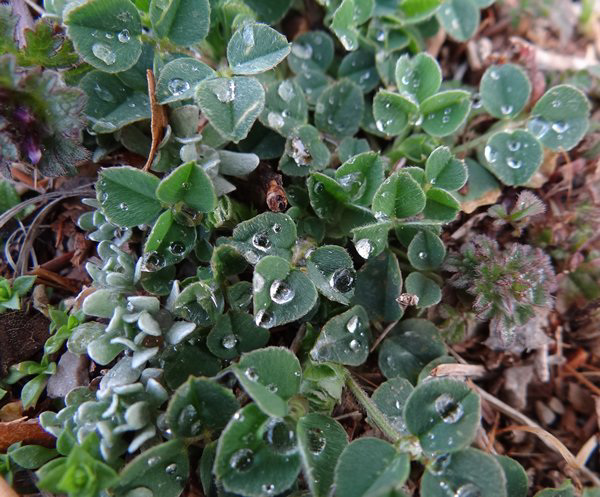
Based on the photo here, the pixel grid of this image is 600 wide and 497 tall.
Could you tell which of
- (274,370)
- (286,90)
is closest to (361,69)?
(286,90)

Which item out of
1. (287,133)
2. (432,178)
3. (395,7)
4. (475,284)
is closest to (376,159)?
(432,178)

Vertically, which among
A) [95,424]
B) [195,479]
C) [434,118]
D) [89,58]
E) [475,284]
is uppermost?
[434,118]

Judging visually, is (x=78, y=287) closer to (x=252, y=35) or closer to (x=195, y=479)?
(x=195, y=479)

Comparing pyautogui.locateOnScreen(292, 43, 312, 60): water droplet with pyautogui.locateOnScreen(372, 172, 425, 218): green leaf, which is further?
pyautogui.locateOnScreen(292, 43, 312, 60): water droplet

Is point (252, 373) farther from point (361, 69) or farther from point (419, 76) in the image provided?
point (361, 69)

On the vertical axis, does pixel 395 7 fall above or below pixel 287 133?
above

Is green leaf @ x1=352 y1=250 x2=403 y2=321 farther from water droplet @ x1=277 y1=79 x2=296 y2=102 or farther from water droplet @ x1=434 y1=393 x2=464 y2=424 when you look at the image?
water droplet @ x1=277 y1=79 x2=296 y2=102

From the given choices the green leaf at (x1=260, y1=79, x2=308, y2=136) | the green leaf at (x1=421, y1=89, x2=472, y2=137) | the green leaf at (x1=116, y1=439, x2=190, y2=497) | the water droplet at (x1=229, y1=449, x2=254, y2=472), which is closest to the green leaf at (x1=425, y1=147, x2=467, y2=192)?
the green leaf at (x1=421, y1=89, x2=472, y2=137)
